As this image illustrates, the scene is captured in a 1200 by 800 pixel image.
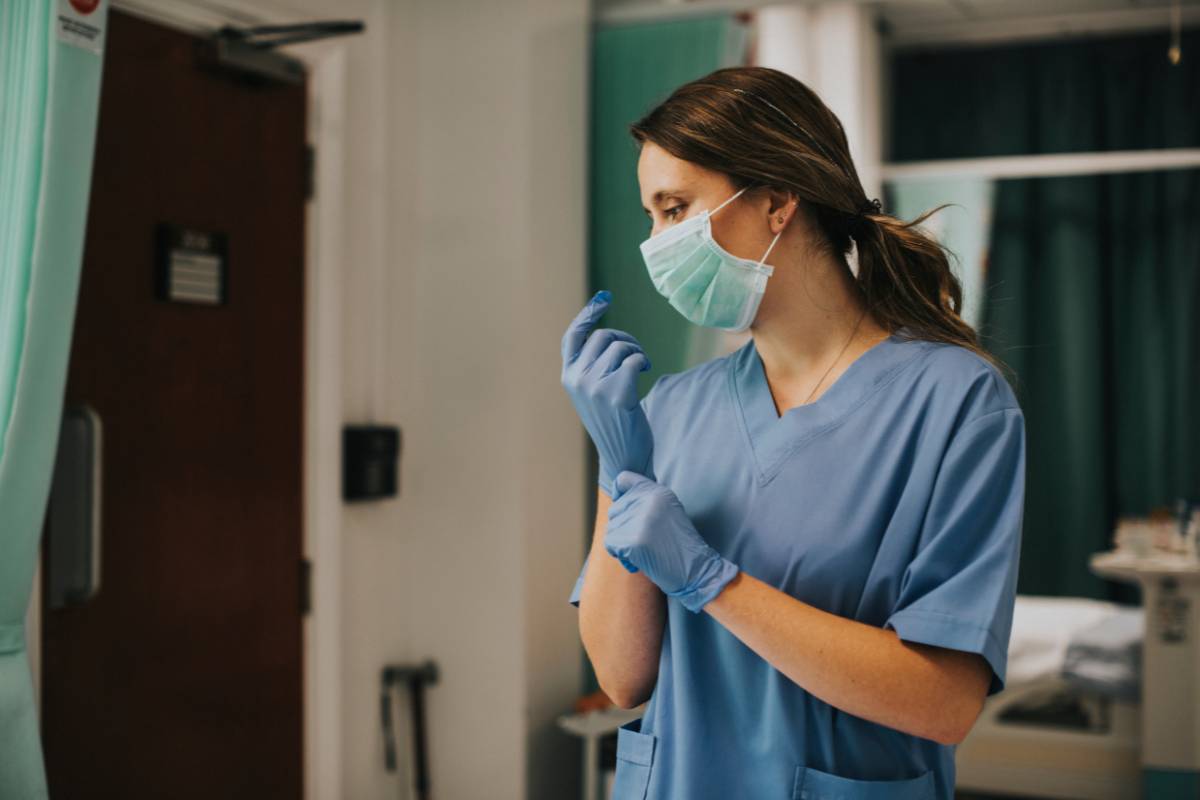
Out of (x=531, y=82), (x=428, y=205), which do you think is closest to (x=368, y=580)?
(x=428, y=205)

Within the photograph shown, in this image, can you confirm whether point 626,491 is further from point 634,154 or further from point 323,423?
point 634,154

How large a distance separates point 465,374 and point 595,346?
1.56 meters

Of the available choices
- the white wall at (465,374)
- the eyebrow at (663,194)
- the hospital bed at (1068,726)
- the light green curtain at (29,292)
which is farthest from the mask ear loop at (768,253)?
the hospital bed at (1068,726)

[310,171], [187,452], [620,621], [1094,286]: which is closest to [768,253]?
[620,621]

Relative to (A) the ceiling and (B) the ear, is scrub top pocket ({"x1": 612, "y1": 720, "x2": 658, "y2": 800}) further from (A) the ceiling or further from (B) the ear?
(A) the ceiling

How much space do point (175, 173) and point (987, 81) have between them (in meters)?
3.69

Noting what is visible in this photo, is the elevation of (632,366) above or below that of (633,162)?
below

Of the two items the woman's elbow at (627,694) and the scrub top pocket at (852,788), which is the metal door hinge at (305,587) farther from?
the scrub top pocket at (852,788)

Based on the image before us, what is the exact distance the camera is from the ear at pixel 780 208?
1.22m

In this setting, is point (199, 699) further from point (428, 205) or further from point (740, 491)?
point (740, 491)

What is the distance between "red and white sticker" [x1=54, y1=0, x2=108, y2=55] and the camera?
62.5 inches

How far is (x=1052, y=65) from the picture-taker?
4.65 meters

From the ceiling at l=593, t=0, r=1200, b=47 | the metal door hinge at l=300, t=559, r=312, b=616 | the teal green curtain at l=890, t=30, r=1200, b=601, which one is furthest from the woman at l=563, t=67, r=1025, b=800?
the teal green curtain at l=890, t=30, r=1200, b=601

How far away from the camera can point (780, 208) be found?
4.01 ft
